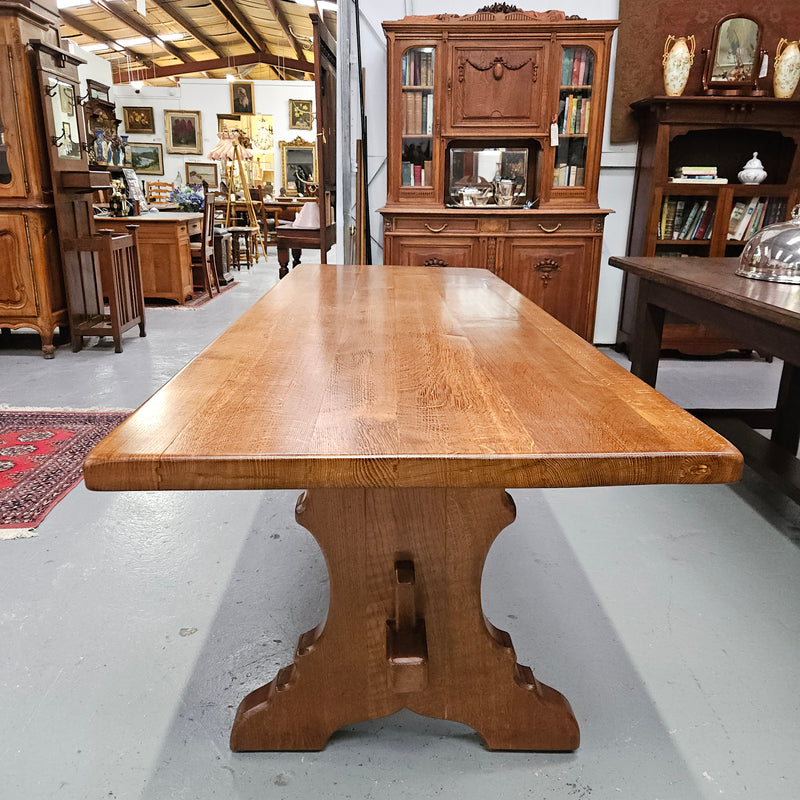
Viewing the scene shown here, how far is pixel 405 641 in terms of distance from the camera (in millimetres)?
1205

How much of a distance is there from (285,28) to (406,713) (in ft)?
39.1

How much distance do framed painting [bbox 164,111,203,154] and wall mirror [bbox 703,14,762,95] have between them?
1138 centimetres

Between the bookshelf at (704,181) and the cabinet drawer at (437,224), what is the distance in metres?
1.11

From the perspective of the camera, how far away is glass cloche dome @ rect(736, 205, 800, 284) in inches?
81.8

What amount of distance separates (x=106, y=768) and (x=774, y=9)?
16.5ft

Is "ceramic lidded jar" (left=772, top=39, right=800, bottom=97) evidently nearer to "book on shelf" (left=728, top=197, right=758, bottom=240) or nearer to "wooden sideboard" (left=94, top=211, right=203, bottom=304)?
"book on shelf" (left=728, top=197, right=758, bottom=240)

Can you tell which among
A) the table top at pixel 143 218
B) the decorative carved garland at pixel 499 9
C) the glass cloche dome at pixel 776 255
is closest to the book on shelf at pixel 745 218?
the decorative carved garland at pixel 499 9

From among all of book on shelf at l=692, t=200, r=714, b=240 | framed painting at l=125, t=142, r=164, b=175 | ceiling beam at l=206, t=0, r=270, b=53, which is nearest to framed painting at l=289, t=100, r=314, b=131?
ceiling beam at l=206, t=0, r=270, b=53

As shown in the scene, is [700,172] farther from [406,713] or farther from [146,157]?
[146,157]

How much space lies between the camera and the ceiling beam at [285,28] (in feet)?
31.3

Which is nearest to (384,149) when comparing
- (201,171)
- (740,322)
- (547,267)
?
(547,267)

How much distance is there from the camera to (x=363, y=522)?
1097 mm

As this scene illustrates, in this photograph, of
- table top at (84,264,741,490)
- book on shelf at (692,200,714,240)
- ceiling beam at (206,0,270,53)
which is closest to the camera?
table top at (84,264,741,490)

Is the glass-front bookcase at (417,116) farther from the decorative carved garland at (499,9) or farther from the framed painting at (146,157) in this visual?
the framed painting at (146,157)
